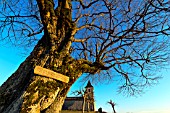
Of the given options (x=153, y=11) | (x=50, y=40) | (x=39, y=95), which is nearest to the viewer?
(x=39, y=95)

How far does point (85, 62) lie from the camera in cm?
587

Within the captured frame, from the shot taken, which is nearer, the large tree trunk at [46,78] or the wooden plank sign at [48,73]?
the large tree trunk at [46,78]

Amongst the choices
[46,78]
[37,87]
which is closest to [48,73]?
[46,78]

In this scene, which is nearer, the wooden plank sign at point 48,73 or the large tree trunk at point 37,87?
the large tree trunk at point 37,87

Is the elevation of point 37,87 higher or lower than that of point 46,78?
lower

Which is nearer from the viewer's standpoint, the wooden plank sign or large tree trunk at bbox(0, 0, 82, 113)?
large tree trunk at bbox(0, 0, 82, 113)

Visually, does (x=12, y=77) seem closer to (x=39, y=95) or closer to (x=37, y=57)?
(x=37, y=57)

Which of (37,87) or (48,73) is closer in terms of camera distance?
(37,87)

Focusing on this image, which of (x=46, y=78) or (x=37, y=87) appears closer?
(x=37, y=87)

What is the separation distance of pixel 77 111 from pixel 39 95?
33277 millimetres

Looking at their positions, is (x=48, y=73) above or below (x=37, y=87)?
above

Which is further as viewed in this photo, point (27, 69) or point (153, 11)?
point (153, 11)

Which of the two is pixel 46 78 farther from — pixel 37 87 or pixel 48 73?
pixel 37 87

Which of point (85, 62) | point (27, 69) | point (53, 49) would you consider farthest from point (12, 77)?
point (85, 62)
